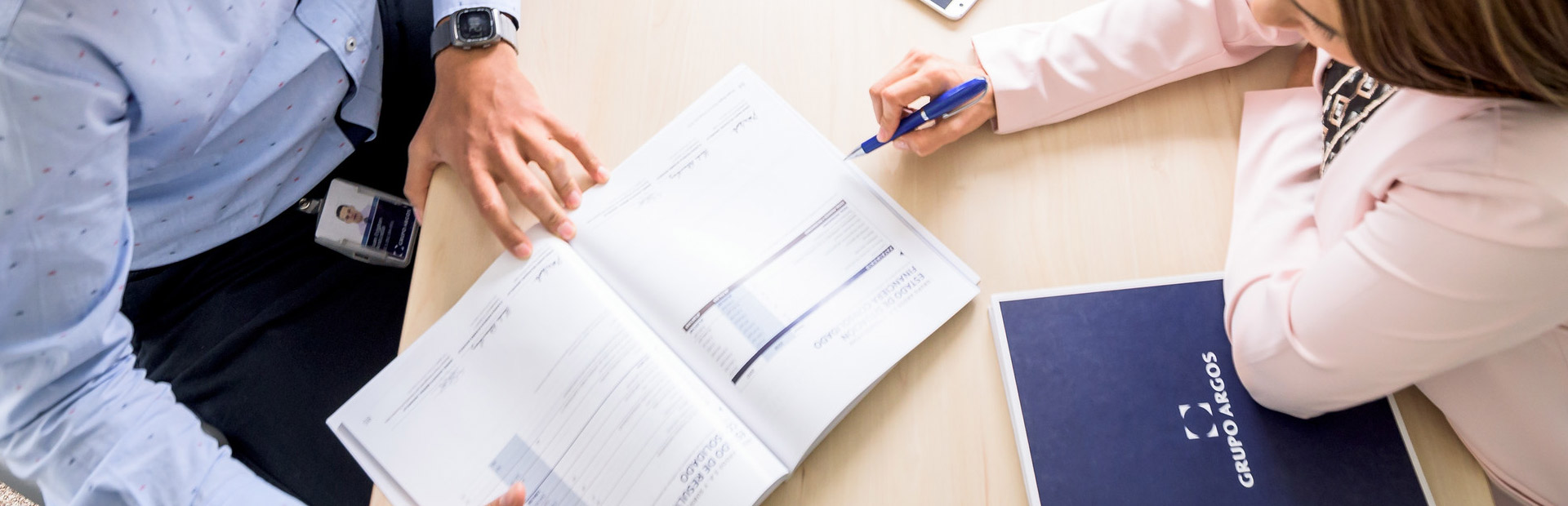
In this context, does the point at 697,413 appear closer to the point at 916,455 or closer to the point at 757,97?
the point at 916,455

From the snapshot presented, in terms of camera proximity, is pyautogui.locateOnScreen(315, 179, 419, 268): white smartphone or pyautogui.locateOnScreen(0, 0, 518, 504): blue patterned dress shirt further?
pyautogui.locateOnScreen(315, 179, 419, 268): white smartphone

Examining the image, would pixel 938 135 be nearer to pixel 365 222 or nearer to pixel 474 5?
pixel 474 5

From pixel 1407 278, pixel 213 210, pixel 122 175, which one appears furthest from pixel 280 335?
pixel 1407 278

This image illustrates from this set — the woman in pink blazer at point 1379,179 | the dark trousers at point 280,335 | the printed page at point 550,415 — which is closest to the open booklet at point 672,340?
the printed page at point 550,415

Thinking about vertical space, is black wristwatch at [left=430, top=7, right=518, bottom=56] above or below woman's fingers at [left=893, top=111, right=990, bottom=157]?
above

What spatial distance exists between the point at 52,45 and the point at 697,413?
0.58 metres

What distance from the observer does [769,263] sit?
26.7 inches

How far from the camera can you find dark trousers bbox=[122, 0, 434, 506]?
0.90 m

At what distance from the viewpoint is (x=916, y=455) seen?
0.63 m

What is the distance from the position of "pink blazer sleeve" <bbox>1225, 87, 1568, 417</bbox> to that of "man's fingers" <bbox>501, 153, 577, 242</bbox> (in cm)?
59

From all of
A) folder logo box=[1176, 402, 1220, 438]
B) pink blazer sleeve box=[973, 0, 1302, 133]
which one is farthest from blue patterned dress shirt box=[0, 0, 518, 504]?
folder logo box=[1176, 402, 1220, 438]

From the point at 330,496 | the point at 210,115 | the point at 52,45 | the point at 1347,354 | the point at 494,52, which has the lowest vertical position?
the point at 1347,354

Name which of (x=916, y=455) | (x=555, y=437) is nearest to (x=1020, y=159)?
(x=916, y=455)

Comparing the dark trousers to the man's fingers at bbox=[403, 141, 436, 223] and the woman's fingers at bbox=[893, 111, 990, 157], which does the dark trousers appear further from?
the woman's fingers at bbox=[893, 111, 990, 157]
